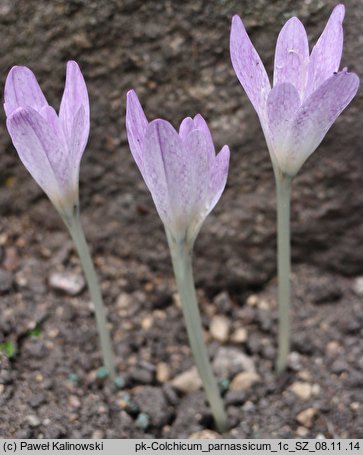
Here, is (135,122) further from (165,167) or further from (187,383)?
(187,383)

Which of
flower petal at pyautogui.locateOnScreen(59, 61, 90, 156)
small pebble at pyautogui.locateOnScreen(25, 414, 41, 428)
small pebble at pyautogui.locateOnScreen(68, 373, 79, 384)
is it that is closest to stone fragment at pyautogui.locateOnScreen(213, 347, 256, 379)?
small pebble at pyautogui.locateOnScreen(68, 373, 79, 384)

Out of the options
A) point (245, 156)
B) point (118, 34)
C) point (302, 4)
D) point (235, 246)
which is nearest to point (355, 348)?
point (235, 246)

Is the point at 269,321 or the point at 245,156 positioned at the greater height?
the point at 245,156

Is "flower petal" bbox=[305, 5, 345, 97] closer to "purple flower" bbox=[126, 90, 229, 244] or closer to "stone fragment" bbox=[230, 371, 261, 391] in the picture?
"purple flower" bbox=[126, 90, 229, 244]

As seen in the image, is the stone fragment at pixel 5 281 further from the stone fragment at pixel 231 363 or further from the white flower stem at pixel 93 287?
the stone fragment at pixel 231 363

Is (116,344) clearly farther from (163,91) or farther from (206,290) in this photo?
(163,91)

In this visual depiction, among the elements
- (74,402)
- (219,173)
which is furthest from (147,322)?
(219,173)

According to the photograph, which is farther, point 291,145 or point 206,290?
point 206,290
